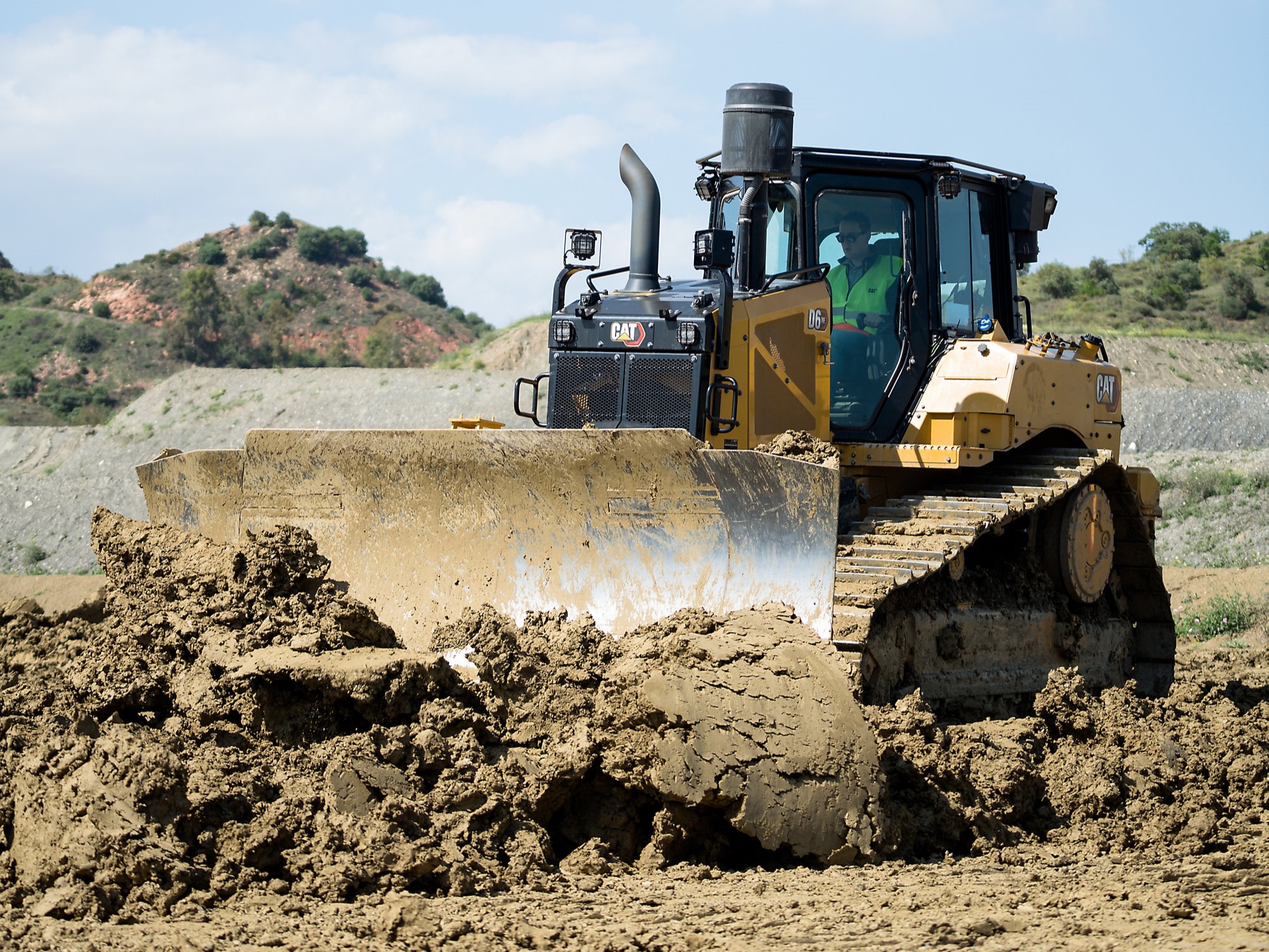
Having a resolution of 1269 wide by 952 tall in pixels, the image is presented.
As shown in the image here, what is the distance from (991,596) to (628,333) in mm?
2258

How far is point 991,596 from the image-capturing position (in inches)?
270

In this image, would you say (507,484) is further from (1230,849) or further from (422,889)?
(1230,849)

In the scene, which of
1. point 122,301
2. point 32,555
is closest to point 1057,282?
point 32,555

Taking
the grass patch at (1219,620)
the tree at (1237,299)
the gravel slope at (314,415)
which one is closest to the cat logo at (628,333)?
the grass patch at (1219,620)

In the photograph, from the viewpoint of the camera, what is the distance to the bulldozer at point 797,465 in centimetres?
581

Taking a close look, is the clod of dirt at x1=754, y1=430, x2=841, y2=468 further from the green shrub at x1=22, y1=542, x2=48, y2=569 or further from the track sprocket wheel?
the green shrub at x1=22, y1=542, x2=48, y2=569

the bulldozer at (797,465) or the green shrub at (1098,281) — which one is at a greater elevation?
the green shrub at (1098,281)

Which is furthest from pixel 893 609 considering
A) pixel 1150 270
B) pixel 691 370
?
pixel 1150 270

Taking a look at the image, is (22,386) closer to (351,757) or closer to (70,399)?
(70,399)

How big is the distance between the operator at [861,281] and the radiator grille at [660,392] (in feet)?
3.57

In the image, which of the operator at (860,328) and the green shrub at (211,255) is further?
the green shrub at (211,255)

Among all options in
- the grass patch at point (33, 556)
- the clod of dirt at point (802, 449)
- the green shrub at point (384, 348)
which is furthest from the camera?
the green shrub at point (384, 348)

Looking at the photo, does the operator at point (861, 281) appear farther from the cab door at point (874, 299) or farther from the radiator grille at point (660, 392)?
the radiator grille at point (660, 392)

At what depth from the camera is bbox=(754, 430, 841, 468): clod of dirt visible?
5922mm
